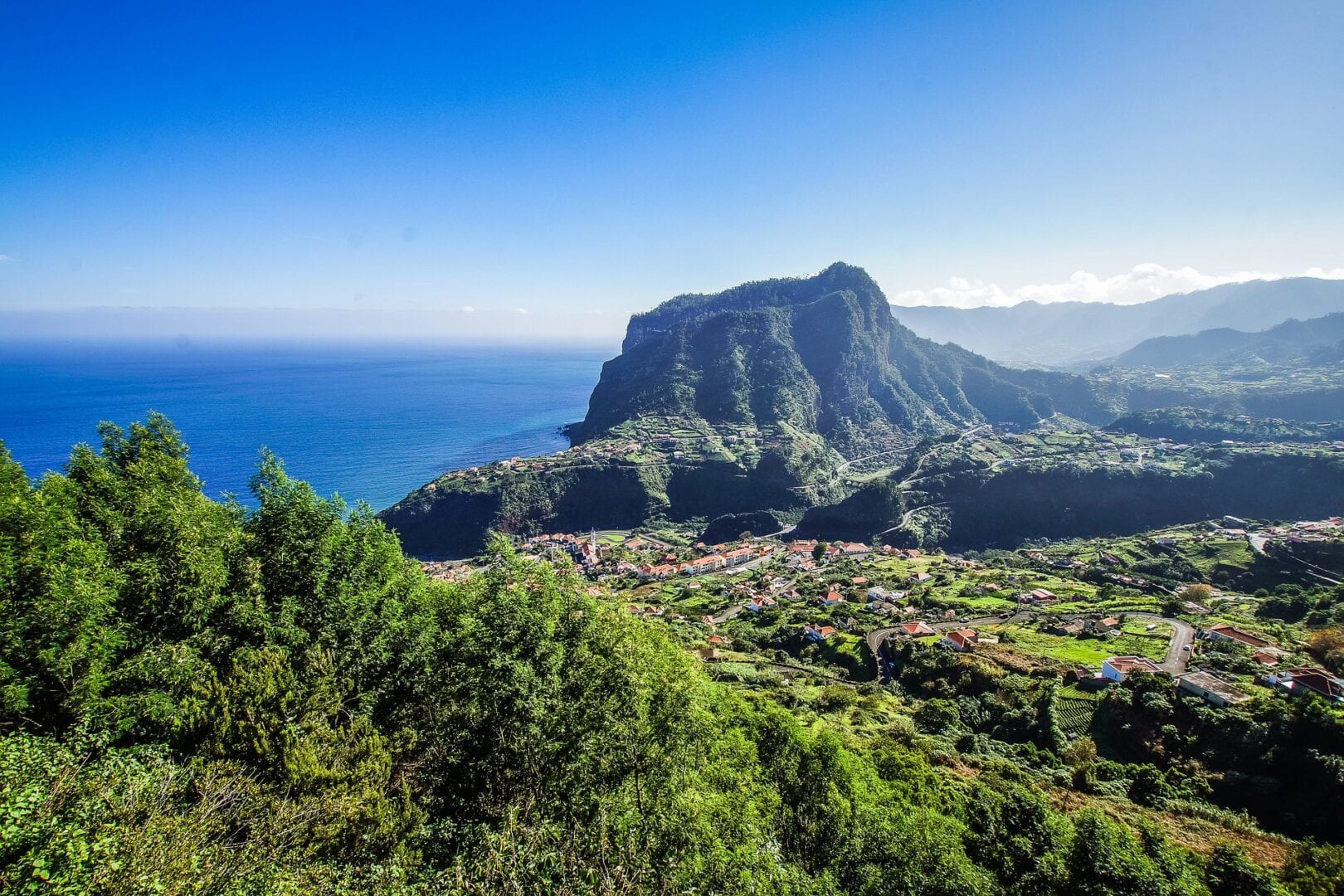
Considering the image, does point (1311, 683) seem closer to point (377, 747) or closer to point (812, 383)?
point (377, 747)

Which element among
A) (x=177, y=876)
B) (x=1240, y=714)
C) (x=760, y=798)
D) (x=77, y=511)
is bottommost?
(x=1240, y=714)

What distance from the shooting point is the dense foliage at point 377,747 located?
8273 mm

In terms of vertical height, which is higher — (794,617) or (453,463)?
(453,463)

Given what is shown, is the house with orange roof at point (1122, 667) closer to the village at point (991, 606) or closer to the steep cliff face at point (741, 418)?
the village at point (991, 606)

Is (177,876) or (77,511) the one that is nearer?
(177,876)

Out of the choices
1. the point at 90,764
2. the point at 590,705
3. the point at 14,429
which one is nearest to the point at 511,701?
the point at 590,705

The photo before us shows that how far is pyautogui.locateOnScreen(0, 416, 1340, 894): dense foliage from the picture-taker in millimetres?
8273

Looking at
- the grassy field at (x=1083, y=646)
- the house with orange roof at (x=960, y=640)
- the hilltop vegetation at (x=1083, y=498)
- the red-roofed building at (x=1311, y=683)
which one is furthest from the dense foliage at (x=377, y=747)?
the hilltop vegetation at (x=1083, y=498)

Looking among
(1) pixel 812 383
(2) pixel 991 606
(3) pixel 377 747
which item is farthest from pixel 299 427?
(3) pixel 377 747

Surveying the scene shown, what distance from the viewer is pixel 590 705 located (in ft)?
40.5

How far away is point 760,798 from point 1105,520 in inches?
4298

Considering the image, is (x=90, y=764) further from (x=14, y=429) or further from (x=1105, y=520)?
(x=14, y=429)

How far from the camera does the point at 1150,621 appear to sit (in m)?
46.4

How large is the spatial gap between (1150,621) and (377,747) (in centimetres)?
5974
